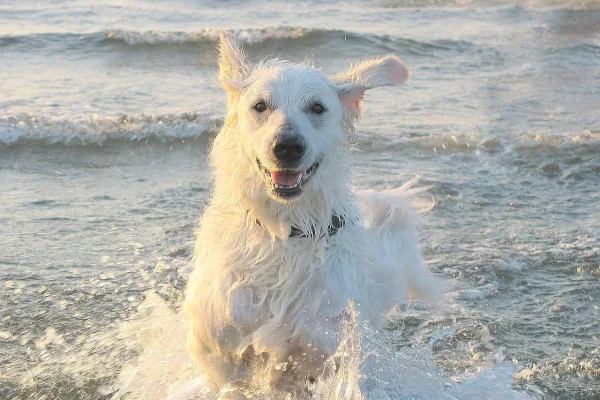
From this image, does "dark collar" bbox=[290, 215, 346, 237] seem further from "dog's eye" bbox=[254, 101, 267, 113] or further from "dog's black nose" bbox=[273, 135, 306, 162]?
"dog's eye" bbox=[254, 101, 267, 113]

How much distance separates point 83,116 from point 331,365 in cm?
778

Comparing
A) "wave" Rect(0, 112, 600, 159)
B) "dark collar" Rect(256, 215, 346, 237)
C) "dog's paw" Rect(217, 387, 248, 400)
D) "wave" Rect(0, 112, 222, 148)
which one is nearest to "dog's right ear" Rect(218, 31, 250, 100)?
"dark collar" Rect(256, 215, 346, 237)

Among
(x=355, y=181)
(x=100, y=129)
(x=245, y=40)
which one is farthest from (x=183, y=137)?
(x=245, y=40)

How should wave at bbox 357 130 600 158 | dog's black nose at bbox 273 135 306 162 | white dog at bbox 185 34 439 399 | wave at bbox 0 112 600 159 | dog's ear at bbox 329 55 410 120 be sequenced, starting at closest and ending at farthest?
dog's black nose at bbox 273 135 306 162 < white dog at bbox 185 34 439 399 < dog's ear at bbox 329 55 410 120 < wave at bbox 357 130 600 158 < wave at bbox 0 112 600 159

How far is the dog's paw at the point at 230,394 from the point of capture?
472cm

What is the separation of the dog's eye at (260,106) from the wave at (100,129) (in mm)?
6536

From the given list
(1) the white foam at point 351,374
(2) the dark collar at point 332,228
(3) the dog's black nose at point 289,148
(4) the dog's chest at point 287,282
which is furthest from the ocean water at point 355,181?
(3) the dog's black nose at point 289,148

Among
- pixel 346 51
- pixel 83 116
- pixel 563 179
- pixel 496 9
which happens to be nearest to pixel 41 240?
pixel 83 116

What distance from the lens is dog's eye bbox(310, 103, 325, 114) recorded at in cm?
463

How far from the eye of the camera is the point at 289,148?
428 centimetres

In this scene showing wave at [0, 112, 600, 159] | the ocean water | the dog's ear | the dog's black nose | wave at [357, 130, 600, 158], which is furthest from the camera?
wave at [0, 112, 600, 159]

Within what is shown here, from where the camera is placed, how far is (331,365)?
4617 mm

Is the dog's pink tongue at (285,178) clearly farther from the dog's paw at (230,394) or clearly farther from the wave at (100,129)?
the wave at (100,129)

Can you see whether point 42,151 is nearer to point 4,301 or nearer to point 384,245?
point 4,301
